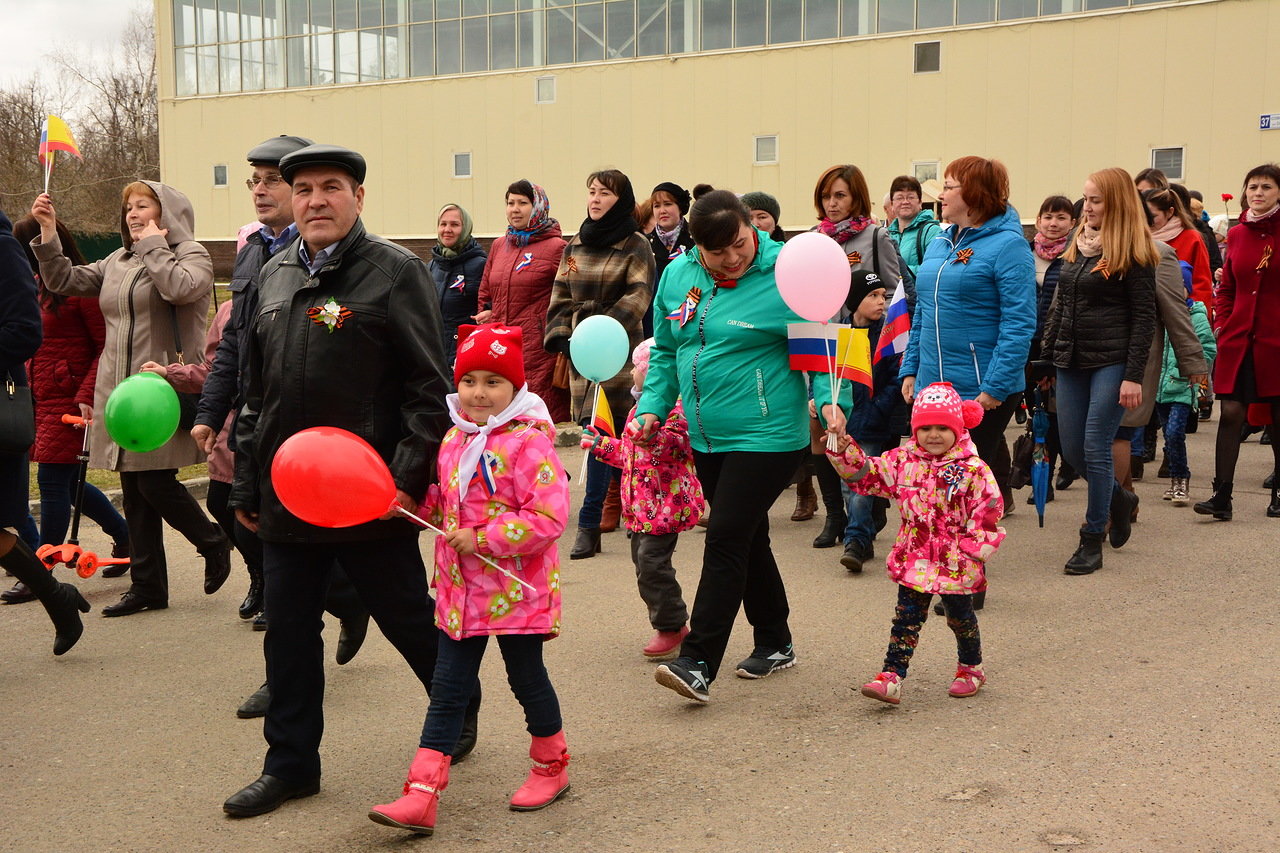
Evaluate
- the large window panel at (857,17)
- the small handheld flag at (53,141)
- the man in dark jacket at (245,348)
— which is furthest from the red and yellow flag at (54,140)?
the large window panel at (857,17)

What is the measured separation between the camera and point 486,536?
13.0 feet

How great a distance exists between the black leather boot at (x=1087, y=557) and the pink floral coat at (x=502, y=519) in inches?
168

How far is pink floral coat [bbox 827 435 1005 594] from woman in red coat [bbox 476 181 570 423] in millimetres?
4160

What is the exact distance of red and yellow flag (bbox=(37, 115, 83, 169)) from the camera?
760 centimetres

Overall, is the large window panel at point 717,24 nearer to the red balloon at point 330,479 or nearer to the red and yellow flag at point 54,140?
the red and yellow flag at point 54,140

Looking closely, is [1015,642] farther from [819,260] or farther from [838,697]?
[819,260]

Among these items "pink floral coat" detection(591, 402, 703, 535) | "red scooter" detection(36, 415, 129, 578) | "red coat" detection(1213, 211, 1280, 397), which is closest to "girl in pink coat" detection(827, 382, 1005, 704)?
"pink floral coat" detection(591, 402, 703, 535)

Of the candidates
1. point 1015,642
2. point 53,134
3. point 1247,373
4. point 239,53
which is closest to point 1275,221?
point 1247,373

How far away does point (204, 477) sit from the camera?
10.8 m

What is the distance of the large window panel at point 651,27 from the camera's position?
3747cm

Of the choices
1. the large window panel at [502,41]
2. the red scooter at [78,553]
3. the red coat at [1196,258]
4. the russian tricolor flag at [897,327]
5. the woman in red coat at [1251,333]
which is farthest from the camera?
the large window panel at [502,41]

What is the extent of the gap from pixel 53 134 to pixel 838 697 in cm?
560

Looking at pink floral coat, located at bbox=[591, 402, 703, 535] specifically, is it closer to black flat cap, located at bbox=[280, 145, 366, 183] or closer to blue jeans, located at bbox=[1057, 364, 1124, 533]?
black flat cap, located at bbox=[280, 145, 366, 183]

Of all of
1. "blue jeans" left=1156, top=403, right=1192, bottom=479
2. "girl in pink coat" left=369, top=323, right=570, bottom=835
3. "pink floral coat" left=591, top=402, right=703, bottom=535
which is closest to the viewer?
"girl in pink coat" left=369, top=323, right=570, bottom=835
